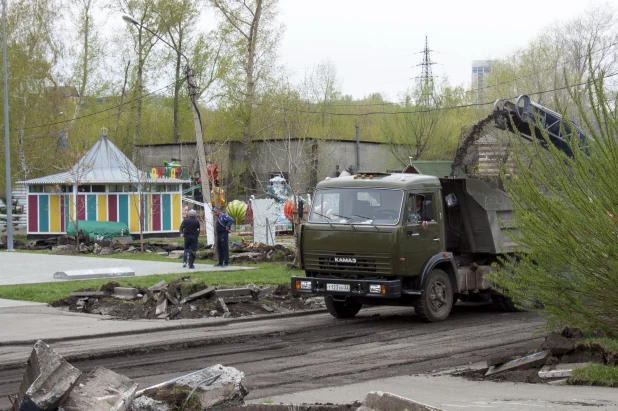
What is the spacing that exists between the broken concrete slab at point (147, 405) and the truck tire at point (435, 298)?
28.4 feet

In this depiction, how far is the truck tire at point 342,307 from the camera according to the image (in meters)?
16.2

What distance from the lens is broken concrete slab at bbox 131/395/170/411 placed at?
709cm

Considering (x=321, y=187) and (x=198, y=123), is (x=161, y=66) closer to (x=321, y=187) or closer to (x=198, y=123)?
(x=198, y=123)

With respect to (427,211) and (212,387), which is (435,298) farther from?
(212,387)

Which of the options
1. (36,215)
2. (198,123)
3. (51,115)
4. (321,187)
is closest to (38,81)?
(51,115)


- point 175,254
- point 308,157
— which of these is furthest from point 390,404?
point 308,157

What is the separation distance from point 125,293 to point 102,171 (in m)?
24.2

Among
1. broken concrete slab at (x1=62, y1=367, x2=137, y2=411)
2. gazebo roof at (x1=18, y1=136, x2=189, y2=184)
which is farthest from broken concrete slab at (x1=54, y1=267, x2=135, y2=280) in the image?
broken concrete slab at (x1=62, y1=367, x2=137, y2=411)

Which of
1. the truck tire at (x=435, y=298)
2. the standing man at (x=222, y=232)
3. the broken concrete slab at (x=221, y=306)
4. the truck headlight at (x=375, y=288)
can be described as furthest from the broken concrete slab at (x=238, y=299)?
the standing man at (x=222, y=232)

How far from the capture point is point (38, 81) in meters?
50.2

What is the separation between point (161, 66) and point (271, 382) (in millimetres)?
47919

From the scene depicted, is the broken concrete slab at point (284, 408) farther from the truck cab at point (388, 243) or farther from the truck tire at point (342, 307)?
the truck tire at point (342, 307)

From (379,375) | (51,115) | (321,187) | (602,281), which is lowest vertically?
(379,375)

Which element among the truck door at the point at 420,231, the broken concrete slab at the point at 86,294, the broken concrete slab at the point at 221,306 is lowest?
the broken concrete slab at the point at 221,306
